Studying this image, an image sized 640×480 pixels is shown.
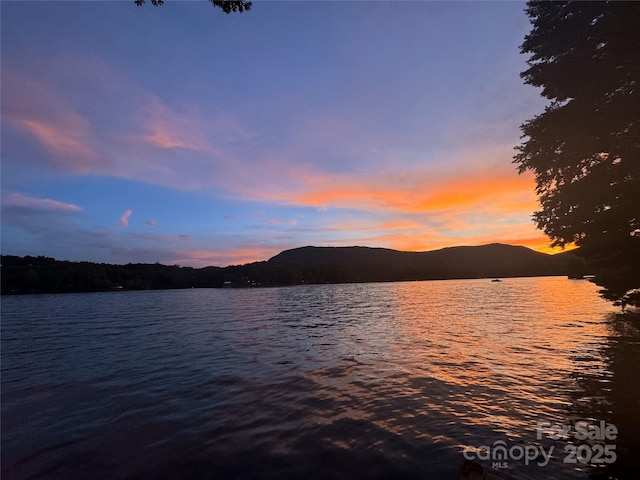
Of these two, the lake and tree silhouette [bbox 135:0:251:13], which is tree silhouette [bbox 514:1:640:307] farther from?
tree silhouette [bbox 135:0:251:13]

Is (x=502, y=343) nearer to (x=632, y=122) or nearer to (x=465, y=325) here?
(x=465, y=325)

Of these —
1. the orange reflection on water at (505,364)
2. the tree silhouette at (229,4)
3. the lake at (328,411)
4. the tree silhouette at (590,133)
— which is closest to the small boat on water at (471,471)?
the lake at (328,411)

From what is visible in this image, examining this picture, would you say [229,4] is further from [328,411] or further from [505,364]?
[505,364]

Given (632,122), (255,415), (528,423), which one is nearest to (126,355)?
(255,415)

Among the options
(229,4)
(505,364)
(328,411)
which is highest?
(229,4)

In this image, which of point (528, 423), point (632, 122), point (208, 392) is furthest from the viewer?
point (632, 122)

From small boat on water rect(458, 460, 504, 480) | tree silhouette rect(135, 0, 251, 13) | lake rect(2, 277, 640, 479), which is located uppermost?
tree silhouette rect(135, 0, 251, 13)

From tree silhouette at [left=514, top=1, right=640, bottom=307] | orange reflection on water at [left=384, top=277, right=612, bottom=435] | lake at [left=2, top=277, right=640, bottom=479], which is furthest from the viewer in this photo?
tree silhouette at [left=514, top=1, right=640, bottom=307]

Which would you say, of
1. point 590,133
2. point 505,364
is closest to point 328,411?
point 505,364

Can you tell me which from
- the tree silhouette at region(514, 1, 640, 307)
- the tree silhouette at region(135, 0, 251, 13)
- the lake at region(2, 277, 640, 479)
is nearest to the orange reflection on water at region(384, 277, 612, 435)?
the lake at region(2, 277, 640, 479)

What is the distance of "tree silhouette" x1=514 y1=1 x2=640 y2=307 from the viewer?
65.4ft

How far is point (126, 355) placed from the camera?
23.5 metres

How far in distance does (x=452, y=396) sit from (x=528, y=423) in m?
2.97

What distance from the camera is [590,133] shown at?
73.8ft
